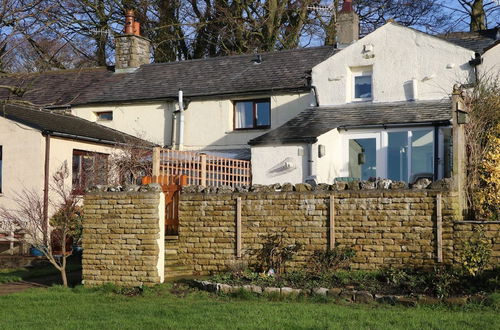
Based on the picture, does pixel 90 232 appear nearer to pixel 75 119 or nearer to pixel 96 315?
pixel 96 315

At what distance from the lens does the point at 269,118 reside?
80.2ft

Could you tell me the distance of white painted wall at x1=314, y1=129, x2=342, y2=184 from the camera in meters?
20.0

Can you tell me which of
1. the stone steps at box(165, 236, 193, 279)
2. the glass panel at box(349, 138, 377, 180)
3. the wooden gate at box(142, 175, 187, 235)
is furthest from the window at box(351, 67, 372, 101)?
the stone steps at box(165, 236, 193, 279)

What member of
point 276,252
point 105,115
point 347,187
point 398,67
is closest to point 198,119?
point 105,115

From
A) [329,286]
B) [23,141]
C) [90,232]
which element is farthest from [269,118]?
[329,286]

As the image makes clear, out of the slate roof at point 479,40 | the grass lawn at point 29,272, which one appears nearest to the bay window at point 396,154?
the slate roof at point 479,40

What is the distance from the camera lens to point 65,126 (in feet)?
75.9

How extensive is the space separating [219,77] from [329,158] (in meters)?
7.53

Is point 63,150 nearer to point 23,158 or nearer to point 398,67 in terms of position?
point 23,158

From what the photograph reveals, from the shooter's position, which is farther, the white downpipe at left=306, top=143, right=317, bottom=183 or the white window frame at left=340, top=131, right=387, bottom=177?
the white window frame at left=340, top=131, right=387, bottom=177

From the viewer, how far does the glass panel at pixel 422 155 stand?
19453 mm

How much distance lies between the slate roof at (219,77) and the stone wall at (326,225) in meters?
9.32

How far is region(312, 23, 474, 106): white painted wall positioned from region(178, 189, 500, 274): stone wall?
302 inches

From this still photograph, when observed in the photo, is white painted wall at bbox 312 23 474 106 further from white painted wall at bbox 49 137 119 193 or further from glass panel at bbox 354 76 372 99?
white painted wall at bbox 49 137 119 193
